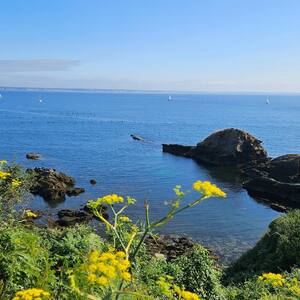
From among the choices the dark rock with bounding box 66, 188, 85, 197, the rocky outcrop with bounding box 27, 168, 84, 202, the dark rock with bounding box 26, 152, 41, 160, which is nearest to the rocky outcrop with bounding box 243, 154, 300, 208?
the dark rock with bounding box 66, 188, 85, 197

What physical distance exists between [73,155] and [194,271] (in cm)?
6565

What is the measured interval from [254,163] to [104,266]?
73656mm

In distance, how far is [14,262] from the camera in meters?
7.77

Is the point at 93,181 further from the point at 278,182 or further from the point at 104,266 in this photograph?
the point at 104,266

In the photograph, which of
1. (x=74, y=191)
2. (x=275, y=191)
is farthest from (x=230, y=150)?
(x=74, y=191)

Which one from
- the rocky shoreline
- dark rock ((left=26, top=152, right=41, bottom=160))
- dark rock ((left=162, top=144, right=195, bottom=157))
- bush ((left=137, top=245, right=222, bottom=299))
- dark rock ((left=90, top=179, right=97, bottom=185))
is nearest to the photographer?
bush ((left=137, top=245, right=222, bottom=299))

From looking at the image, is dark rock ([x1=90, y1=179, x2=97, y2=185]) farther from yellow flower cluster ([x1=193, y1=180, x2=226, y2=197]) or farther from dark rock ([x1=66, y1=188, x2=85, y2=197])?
yellow flower cluster ([x1=193, y1=180, x2=226, y2=197])

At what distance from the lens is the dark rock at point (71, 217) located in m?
41.3

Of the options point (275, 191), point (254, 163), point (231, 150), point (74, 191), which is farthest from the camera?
point (231, 150)

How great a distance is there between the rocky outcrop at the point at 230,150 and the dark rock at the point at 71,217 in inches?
1536

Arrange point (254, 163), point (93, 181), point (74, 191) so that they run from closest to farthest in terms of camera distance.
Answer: point (74, 191) < point (93, 181) < point (254, 163)

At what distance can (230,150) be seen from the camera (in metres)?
79.1

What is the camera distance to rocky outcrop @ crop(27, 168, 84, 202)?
50562mm

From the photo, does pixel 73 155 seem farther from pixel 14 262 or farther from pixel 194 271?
pixel 14 262
